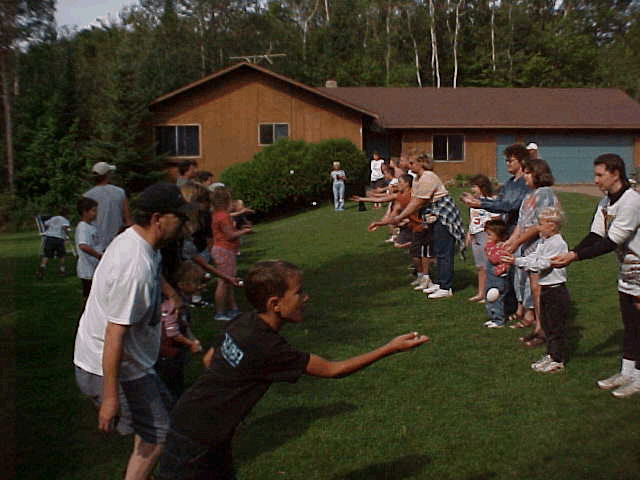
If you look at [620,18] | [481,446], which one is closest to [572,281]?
[481,446]

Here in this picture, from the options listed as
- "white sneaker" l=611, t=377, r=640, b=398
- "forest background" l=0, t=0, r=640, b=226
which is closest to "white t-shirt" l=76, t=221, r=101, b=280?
"white sneaker" l=611, t=377, r=640, b=398

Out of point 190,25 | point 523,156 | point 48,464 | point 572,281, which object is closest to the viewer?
point 48,464

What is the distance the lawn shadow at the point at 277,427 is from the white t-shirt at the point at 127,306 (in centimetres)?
163

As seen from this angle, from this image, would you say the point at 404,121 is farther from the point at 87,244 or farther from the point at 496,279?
the point at 87,244

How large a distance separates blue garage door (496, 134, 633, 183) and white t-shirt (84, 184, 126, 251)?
1120 inches

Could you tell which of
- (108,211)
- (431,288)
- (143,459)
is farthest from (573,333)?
(143,459)

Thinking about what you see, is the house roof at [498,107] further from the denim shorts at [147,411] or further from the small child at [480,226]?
the denim shorts at [147,411]

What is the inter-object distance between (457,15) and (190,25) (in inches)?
791

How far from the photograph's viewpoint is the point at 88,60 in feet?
194

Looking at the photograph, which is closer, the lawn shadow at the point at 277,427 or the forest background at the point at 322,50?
the lawn shadow at the point at 277,427

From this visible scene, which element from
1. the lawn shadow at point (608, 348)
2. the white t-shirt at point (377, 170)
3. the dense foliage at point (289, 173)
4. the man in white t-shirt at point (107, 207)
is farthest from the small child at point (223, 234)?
the dense foliage at point (289, 173)

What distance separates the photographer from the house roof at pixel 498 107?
35.2 meters

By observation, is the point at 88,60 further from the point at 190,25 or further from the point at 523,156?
the point at 523,156

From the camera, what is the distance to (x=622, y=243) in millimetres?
6297
